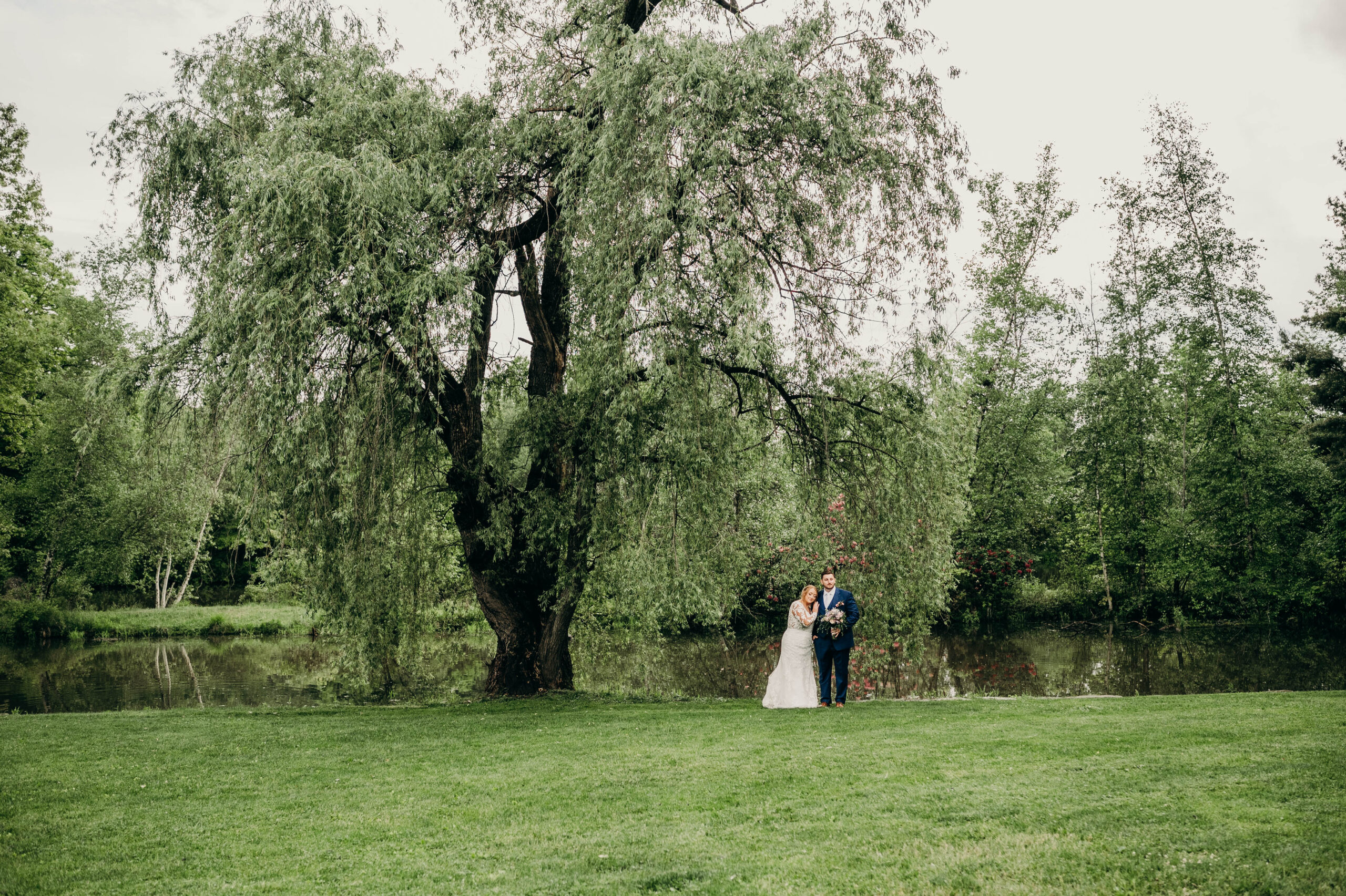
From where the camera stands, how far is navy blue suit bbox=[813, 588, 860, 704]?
1164cm

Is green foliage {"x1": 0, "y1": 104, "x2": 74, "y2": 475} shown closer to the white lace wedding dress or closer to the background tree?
the white lace wedding dress

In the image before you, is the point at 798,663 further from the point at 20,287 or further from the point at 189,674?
the point at 20,287

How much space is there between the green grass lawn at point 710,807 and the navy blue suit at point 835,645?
0.95 m

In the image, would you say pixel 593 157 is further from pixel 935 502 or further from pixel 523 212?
pixel 935 502

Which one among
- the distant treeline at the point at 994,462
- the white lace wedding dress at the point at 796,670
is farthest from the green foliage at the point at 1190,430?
the white lace wedding dress at the point at 796,670

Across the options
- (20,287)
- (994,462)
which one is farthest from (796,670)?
(20,287)

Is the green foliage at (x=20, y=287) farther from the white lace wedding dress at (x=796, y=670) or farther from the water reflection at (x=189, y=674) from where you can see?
the white lace wedding dress at (x=796, y=670)

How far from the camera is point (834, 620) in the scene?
11.6m

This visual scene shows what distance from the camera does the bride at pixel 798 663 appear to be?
12.2 metres

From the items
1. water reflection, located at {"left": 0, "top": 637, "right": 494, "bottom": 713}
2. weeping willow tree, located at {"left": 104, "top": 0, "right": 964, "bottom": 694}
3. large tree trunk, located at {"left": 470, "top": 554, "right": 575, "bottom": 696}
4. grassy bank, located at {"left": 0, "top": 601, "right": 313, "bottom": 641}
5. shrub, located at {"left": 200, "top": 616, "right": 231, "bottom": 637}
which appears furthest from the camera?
shrub, located at {"left": 200, "top": 616, "right": 231, "bottom": 637}

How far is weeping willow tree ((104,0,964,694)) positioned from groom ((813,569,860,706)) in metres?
1.37

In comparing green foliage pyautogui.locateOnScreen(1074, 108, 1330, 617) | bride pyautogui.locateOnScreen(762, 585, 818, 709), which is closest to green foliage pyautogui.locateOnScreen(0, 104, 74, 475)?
bride pyautogui.locateOnScreen(762, 585, 818, 709)

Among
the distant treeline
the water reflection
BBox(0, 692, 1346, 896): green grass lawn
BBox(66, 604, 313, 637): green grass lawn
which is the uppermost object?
the distant treeline

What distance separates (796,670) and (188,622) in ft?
102
